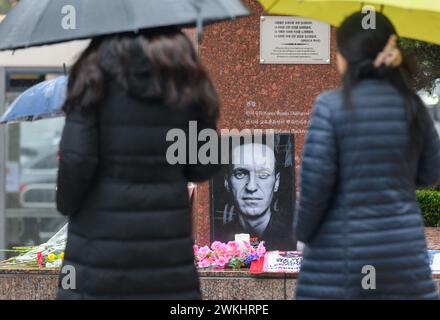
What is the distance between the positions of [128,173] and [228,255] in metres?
2.96

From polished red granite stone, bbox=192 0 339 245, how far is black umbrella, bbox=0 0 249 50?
3.19 metres

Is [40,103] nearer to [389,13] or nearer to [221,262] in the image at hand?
[221,262]

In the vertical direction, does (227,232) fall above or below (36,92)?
below

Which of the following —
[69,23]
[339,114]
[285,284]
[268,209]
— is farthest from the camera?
[268,209]

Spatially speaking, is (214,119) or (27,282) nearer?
(214,119)

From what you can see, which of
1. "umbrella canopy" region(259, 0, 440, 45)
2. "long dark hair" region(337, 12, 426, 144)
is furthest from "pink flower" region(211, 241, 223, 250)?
"long dark hair" region(337, 12, 426, 144)

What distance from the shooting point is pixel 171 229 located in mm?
3943

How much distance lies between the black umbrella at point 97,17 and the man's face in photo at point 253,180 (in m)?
3.04

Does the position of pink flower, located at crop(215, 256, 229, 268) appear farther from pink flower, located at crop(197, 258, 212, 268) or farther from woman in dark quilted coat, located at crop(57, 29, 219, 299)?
woman in dark quilted coat, located at crop(57, 29, 219, 299)

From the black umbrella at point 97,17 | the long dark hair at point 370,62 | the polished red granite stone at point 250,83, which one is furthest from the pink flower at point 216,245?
the long dark hair at point 370,62

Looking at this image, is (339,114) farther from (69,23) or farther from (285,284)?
(285,284)

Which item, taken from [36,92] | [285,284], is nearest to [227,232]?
[285,284]

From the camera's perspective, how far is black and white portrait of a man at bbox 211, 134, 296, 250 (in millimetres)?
7453
